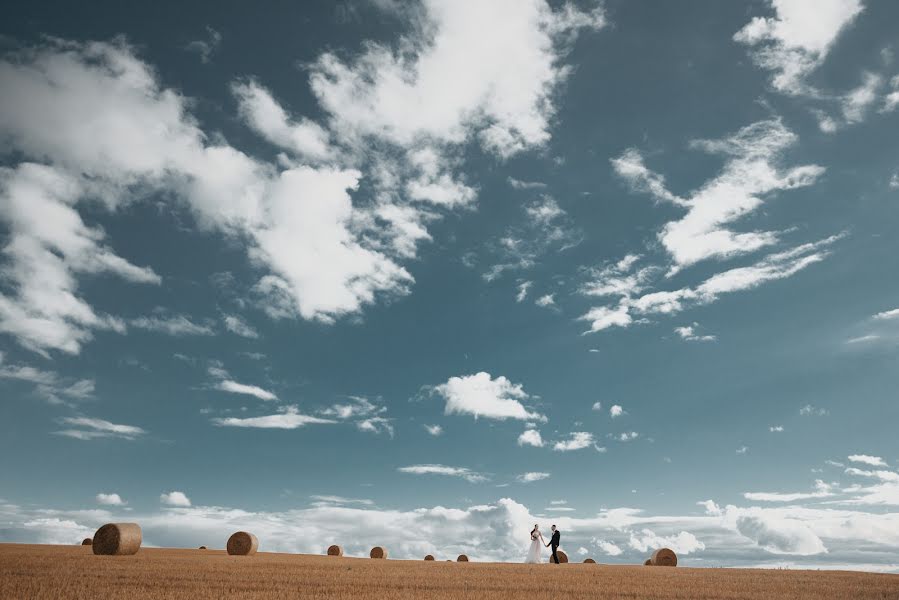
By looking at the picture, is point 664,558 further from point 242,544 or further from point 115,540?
point 115,540

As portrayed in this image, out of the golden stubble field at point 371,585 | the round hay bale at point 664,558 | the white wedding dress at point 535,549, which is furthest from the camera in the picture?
the round hay bale at point 664,558

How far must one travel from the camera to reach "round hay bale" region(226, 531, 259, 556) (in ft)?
134

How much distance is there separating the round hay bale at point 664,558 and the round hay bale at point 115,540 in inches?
1203

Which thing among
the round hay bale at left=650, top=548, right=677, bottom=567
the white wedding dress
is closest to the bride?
the white wedding dress

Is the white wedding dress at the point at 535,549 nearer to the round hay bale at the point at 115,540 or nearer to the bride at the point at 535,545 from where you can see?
the bride at the point at 535,545

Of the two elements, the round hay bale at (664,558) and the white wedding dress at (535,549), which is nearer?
the white wedding dress at (535,549)

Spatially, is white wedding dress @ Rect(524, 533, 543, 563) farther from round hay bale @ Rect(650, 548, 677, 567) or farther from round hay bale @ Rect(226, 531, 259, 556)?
round hay bale @ Rect(226, 531, 259, 556)

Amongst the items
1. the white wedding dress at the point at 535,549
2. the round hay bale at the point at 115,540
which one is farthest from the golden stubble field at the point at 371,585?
the white wedding dress at the point at 535,549

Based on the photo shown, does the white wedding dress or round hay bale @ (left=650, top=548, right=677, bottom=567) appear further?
round hay bale @ (left=650, top=548, right=677, bottom=567)

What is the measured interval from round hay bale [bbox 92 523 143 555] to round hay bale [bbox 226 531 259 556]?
7.21 metres

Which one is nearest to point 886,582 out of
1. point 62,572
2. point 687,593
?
point 687,593

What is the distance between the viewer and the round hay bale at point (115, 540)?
3372 centimetres

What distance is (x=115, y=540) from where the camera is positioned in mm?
33875

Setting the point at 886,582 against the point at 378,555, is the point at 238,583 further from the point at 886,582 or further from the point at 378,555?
the point at 378,555
